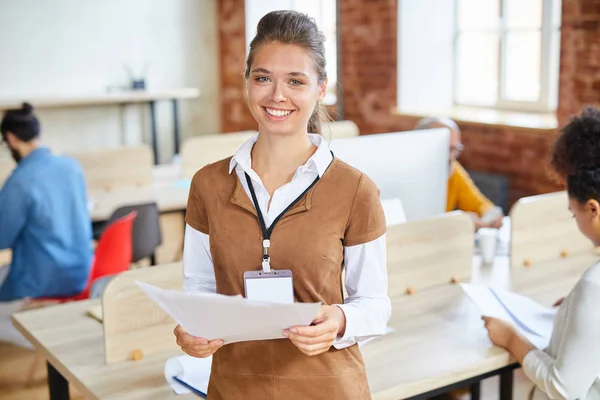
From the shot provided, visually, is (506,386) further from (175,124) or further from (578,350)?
(175,124)

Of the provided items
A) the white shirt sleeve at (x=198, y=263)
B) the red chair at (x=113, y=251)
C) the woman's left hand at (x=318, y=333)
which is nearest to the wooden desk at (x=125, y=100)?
the red chair at (x=113, y=251)

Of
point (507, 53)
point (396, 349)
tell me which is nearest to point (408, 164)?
point (396, 349)

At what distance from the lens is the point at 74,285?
3312 mm

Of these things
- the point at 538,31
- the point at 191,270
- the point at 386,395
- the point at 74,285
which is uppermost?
the point at 538,31

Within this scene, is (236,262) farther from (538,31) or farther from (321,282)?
(538,31)

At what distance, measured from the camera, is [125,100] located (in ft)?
22.8

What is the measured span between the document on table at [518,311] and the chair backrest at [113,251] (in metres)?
1.48

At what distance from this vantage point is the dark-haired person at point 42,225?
315 cm

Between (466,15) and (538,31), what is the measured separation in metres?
0.71

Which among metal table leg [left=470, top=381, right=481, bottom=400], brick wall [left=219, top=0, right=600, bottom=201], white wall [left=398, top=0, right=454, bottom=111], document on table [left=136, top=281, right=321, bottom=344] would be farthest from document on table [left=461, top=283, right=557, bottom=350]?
white wall [left=398, top=0, right=454, bottom=111]

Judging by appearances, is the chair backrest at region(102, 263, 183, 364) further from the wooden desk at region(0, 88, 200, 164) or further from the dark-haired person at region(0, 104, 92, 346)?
the wooden desk at region(0, 88, 200, 164)

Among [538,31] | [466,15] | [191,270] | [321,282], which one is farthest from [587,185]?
[466,15]

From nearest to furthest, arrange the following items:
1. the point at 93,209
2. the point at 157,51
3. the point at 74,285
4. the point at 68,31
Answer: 1. the point at 74,285
2. the point at 93,209
3. the point at 68,31
4. the point at 157,51

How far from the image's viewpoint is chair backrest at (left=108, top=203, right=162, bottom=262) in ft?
11.4
